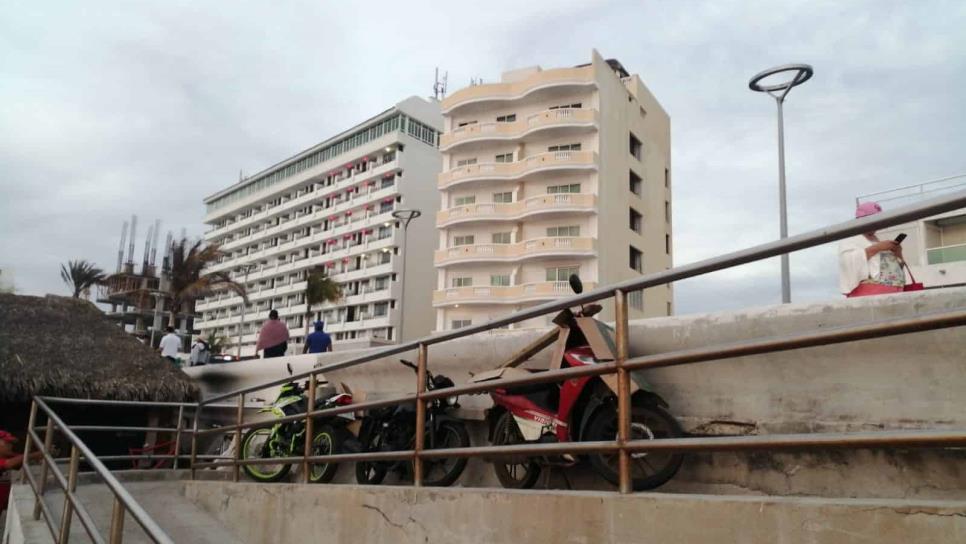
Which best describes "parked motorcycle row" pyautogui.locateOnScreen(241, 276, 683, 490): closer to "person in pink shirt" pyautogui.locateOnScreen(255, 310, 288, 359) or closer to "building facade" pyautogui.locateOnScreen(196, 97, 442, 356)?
"person in pink shirt" pyautogui.locateOnScreen(255, 310, 288, 359)

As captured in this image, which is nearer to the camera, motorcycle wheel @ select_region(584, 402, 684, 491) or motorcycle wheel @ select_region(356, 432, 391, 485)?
motorcycle wheel @ select_region(584, 402, 684, 491)

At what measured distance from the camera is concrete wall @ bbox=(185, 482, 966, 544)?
75.3 inches

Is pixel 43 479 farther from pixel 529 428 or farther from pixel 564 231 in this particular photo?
pixel 564 231

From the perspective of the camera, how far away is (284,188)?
66562 millimetres

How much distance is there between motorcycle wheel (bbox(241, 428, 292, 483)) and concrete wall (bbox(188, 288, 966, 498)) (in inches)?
121

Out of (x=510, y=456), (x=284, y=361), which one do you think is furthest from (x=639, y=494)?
(x=284, y=361)

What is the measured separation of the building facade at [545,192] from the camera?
121ft

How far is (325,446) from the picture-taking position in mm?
5426

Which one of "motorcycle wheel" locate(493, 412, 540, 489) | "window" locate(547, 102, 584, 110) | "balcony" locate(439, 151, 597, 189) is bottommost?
"motorcycle wheel" locate(493, 412, 540, 489)

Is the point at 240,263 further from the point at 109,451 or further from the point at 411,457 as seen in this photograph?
the point at 411,457

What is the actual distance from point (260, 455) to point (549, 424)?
3.87 meters

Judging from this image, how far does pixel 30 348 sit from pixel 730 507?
11516 millimetres

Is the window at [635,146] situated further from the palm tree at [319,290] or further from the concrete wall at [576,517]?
the concrete wall at [576,517]

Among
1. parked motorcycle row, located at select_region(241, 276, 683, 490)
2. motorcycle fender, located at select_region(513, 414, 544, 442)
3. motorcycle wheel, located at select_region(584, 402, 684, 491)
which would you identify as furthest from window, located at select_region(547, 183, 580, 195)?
motorcycle wheel, located at select_region(584, 402, 684, 491)
